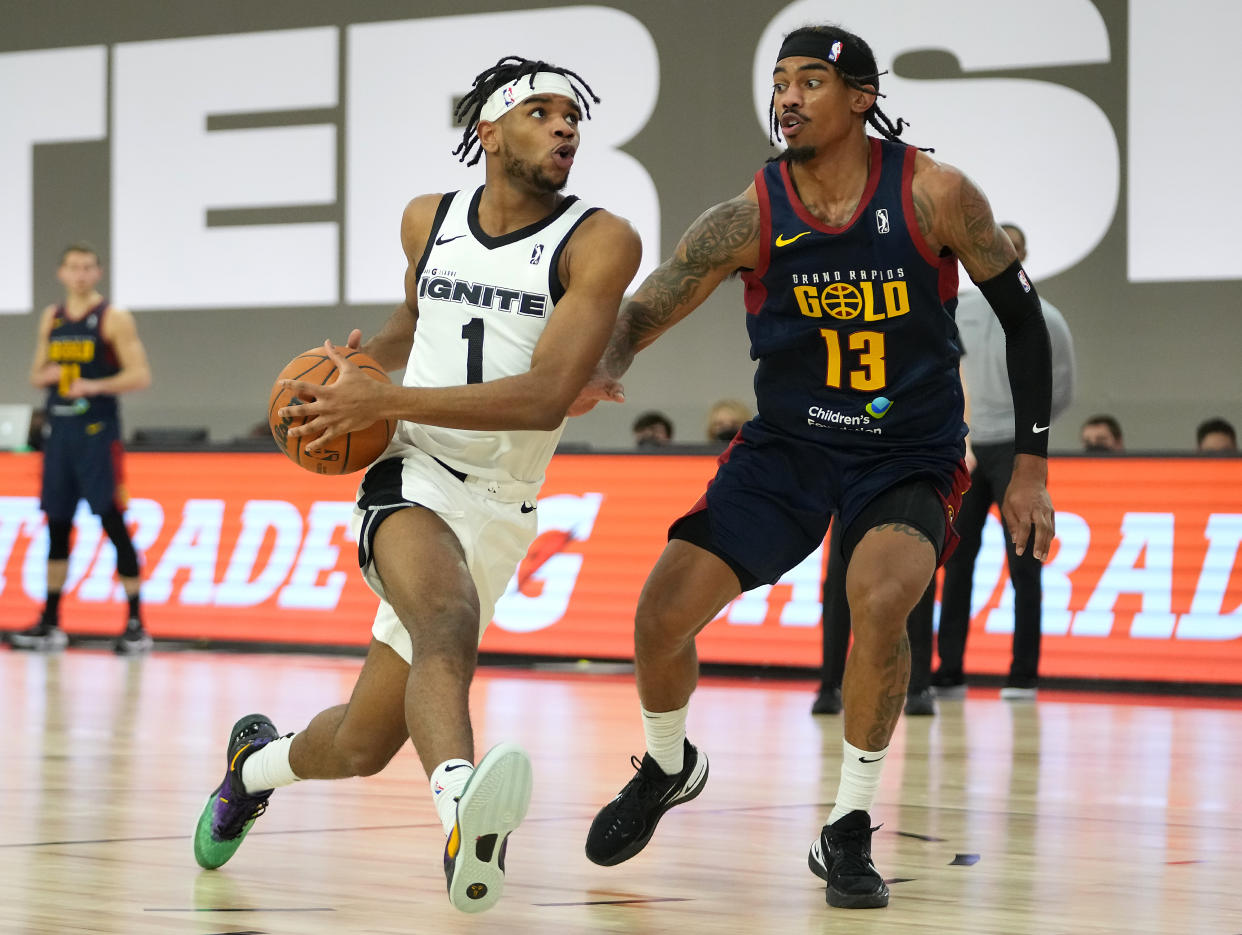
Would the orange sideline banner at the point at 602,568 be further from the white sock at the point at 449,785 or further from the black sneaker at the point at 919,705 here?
the white sock at the point at 449,785

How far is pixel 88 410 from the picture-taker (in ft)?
30.8

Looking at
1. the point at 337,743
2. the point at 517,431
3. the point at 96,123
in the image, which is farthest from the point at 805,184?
the point at 96,123

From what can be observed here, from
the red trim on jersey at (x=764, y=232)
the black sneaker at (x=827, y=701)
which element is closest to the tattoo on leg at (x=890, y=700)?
the red trim on jersey at (x=764, y=232)

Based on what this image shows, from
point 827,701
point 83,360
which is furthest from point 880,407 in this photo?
point 83,360

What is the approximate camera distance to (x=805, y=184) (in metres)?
3.90

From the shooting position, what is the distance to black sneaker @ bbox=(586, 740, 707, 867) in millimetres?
3812

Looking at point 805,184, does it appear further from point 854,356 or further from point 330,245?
point 330,245

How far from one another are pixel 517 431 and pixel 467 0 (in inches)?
418

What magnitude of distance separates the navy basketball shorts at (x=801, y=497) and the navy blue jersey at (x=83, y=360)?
621cm

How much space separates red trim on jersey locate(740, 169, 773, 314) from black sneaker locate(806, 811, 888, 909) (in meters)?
1.16

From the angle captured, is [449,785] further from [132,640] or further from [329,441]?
Answer: [132,640]

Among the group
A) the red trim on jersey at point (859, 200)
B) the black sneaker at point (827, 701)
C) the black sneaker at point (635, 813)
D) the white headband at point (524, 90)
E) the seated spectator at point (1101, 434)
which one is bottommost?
the black sneaker at point (827, 701)

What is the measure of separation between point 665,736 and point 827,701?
3210mm

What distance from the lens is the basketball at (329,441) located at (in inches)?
137
